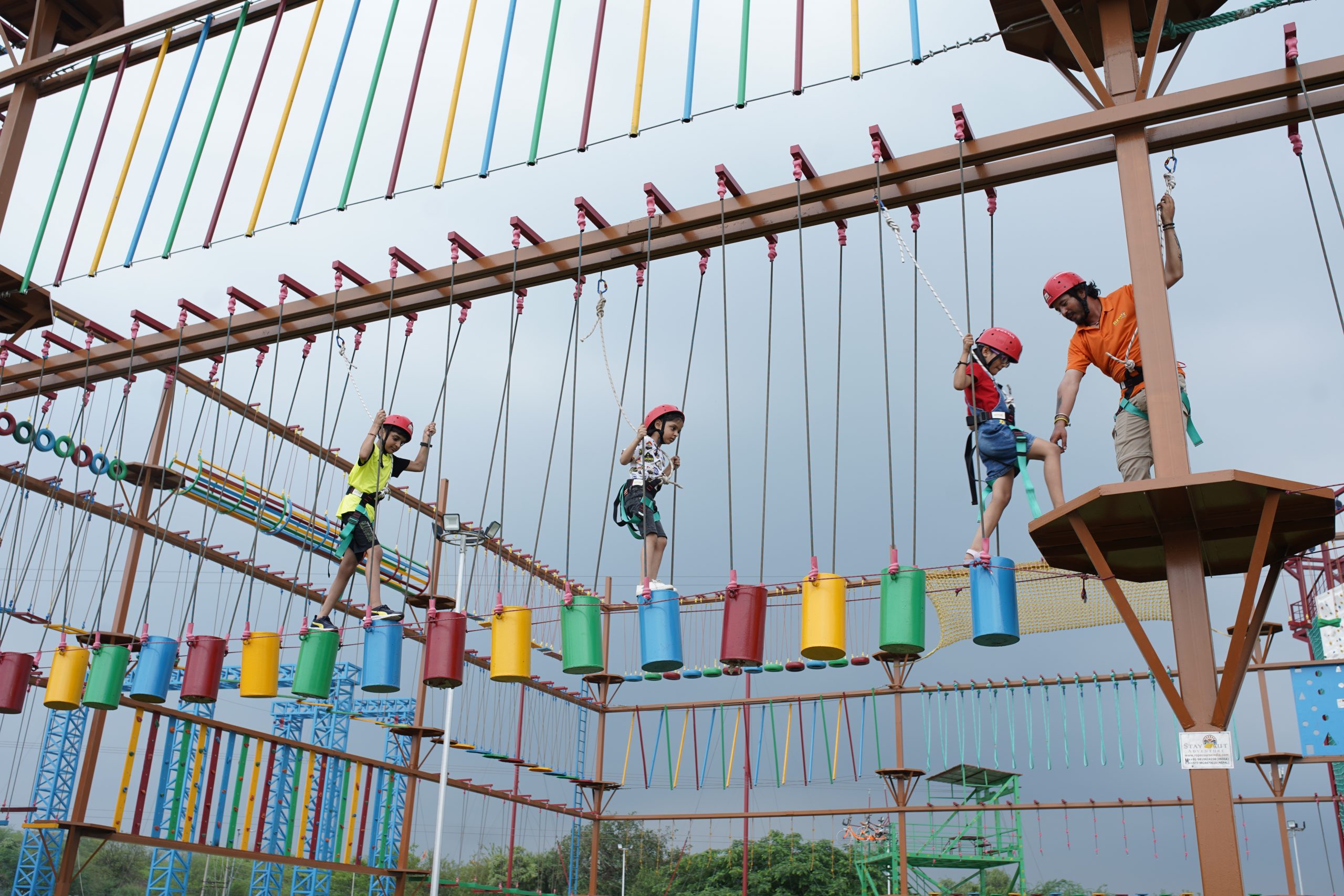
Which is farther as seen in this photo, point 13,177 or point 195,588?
point 13,177

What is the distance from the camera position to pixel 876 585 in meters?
12.6

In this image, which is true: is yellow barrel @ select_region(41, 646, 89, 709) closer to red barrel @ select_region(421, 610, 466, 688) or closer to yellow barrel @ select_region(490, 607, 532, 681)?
red barrel @ select_region(421, 610, 466, 688)

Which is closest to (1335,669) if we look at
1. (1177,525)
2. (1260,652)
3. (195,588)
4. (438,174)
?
(1260,652)

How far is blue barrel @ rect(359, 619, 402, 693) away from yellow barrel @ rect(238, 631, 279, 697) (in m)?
0.56

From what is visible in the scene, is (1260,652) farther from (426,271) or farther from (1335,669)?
(426,271)

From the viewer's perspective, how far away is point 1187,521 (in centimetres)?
475

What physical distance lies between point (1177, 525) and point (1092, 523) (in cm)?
35

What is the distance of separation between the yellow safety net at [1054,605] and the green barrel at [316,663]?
326 inches

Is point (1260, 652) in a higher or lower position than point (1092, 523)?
higher

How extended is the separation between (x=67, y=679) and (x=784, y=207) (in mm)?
4957

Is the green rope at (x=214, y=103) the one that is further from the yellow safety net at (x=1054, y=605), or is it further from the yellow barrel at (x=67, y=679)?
the yellow safety net at (x=1054, y=605)

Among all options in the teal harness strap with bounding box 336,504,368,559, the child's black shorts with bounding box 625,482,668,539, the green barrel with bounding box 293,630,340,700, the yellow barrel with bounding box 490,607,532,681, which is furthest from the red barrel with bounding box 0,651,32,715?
the child's black shorts with bounding box 625,482,668,539

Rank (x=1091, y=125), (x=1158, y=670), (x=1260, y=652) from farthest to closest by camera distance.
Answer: (x=1260, y=652)
(x=1091, y=125)
(x=1158, y=670)

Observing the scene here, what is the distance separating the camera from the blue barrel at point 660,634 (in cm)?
504
